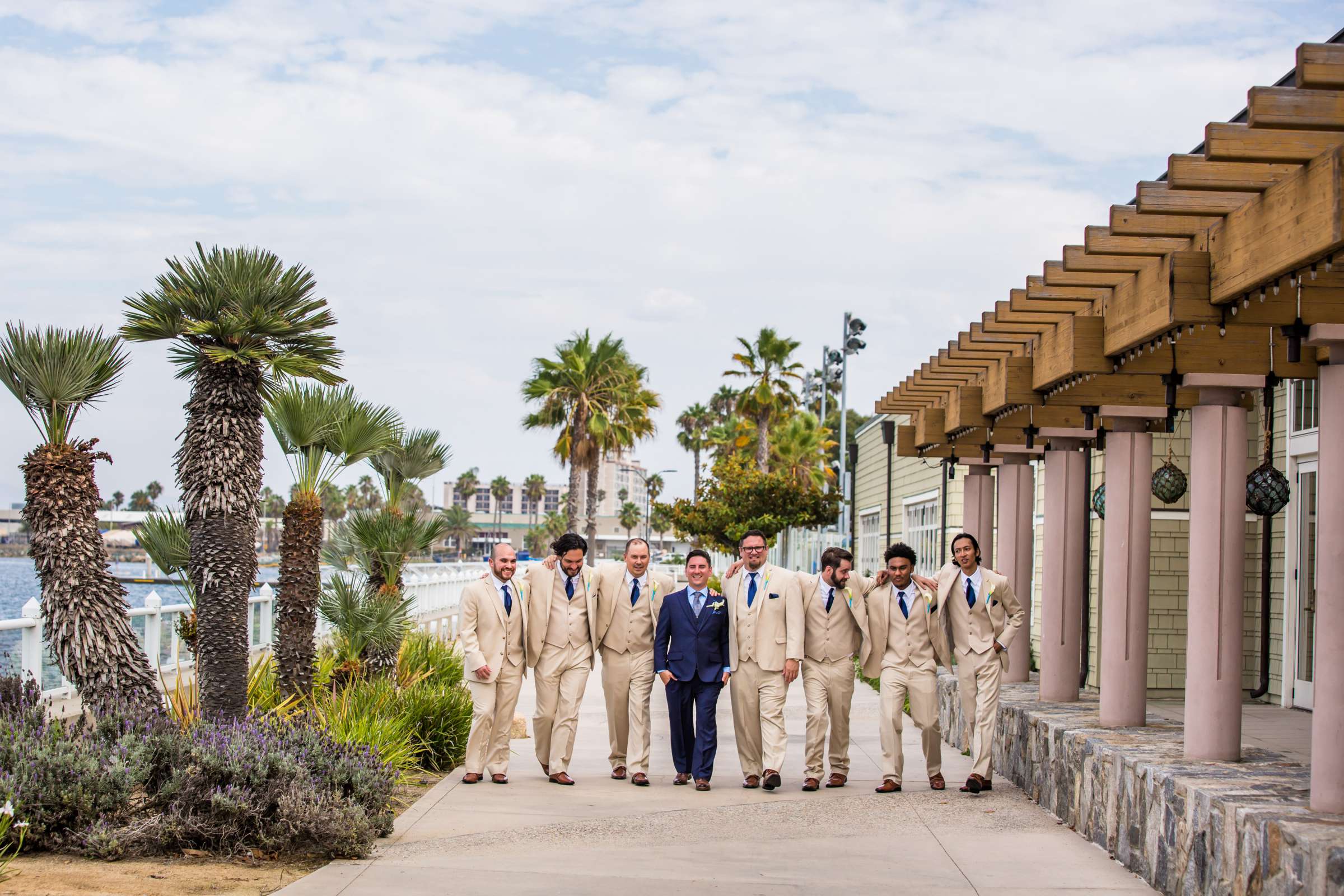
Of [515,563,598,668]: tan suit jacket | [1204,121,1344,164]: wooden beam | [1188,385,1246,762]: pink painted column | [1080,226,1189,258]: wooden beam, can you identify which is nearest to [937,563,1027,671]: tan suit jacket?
[1188,385,1246,762]: pink painted column

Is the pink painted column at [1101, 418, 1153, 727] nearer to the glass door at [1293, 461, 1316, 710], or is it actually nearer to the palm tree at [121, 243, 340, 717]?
the glass door at [1293, 461, 1316, 710]

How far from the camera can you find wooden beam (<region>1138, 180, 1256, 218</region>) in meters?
6.55

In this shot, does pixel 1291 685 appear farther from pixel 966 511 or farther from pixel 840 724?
pixel 840 724

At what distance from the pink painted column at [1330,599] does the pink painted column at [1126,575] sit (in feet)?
9.74

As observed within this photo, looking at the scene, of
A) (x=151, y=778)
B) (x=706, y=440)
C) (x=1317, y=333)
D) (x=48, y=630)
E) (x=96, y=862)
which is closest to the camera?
(x=1317, y=333)

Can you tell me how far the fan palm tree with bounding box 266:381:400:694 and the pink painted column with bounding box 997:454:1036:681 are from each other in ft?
20.6

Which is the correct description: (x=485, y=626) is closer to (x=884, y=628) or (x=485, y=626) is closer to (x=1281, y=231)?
(x=884, y=628)

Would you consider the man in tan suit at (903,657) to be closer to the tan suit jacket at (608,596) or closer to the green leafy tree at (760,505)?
the tan suit jacket at (608,596)

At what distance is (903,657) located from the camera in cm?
988

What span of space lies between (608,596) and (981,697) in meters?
2.84

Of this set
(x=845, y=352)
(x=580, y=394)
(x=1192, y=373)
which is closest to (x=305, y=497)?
(x=1192, y=373)

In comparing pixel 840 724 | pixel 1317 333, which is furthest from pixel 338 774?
pixel 1317 333

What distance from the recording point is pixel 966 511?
13.9 m

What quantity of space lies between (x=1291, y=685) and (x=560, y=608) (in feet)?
23.8
